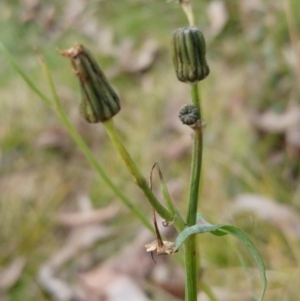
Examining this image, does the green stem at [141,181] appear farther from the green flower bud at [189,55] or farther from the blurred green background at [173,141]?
the blurred green background at [173,141]

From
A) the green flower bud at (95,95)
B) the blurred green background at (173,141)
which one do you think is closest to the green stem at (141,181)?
the green flower bud at (95,95)

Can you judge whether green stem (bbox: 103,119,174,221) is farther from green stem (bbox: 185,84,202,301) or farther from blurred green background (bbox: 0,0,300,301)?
blurred green background (bbox: 0,0,300,301)

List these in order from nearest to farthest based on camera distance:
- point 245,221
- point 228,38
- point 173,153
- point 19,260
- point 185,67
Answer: point 185,67 → point 245,221 → point 19,260 → point 173,153 → point 228,38

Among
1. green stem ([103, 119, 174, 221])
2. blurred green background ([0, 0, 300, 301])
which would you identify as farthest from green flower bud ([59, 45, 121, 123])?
blurred green background ([0, 0, 300, 301])

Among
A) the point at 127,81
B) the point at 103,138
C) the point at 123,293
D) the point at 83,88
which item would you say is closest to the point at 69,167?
the point at 103,138

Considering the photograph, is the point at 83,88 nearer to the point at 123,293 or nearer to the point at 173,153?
the point at 123,293

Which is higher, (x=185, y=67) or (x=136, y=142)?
(x=185, y=67)
